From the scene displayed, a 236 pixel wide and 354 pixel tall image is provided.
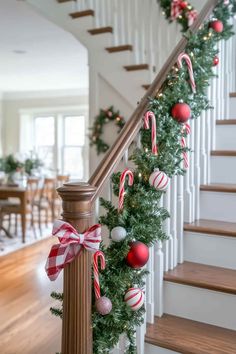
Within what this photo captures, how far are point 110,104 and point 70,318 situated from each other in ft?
8.67

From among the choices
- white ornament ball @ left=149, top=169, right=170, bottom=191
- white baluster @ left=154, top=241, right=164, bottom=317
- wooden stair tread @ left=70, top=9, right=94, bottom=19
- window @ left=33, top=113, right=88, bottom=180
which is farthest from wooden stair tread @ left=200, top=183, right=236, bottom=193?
window @ left=33, top=113, right=88, bottom=180

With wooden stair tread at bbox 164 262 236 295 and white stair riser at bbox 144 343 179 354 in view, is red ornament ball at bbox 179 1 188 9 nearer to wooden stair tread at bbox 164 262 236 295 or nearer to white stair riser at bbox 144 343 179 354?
wooden stair tread at bbox 164 262 236 295

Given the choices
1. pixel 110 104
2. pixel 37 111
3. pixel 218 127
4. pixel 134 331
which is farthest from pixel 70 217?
pixel 37 111

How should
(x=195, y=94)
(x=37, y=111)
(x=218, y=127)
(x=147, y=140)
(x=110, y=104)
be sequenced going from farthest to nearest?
(x=37, y=111) < (x=110, y=104) < (x=218, y=127) < (x=195, y=94) < (x=147, y=140)

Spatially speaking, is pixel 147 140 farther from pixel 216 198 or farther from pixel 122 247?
pixel 216 198

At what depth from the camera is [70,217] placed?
1.29 metres

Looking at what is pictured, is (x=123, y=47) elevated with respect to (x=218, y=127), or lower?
elevated

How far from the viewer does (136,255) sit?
1.48 meters

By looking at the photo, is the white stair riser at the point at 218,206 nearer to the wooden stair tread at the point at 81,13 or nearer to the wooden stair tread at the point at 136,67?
the wooden stair tread at the point at 136,67

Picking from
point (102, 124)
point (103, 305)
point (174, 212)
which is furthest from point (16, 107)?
point (103, 305)

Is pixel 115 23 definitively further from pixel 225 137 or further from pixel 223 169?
pixel 223 169

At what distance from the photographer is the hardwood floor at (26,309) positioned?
7.96ft

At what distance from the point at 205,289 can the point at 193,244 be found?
13.2 inches

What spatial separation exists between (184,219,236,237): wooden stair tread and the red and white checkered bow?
3.02 feet
